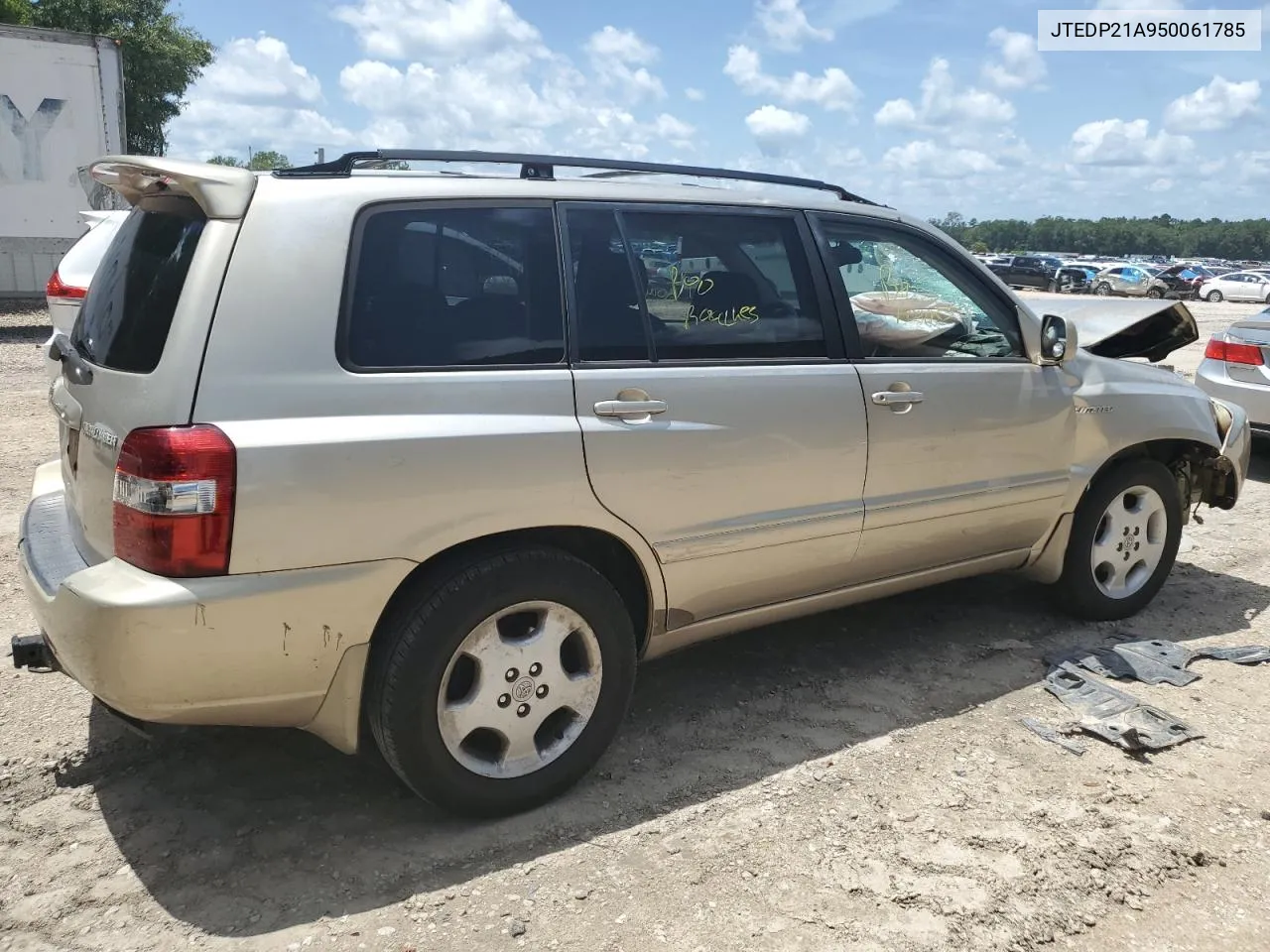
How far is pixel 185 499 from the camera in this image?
7.77ft

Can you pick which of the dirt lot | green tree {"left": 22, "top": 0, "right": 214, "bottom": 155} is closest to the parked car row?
green tree {"left": 22, "top": 0, "right": 214, "bottom": 155}

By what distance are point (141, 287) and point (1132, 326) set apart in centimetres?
416

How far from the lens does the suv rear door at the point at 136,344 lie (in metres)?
2.47

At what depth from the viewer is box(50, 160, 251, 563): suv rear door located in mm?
2473

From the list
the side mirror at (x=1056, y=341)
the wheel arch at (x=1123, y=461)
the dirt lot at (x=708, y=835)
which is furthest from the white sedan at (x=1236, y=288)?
the dirt lot at (x=708, y=835)

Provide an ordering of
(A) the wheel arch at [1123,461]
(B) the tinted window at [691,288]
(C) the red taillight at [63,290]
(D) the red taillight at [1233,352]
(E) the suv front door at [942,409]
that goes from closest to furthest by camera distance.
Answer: (B) the tinted window at [691,288], (E) the suv front door at [942,409], (A) the wheel arch at [1123,461], (C) the red taillight at [63,290], (D) the red taillight at [1233,352]

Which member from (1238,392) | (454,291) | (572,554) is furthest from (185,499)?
(1238,392)

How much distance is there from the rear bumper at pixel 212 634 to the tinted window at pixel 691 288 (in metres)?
0.98

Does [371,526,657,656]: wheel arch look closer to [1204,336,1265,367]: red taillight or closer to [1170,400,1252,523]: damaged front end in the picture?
[1170,400,1252,523]: damaged front end

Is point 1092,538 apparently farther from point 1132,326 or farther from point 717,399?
point 717,399

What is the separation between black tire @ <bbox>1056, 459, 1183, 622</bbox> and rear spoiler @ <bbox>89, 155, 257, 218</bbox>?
11.4 ft

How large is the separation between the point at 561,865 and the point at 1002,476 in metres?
2.26

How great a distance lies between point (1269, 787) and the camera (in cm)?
327

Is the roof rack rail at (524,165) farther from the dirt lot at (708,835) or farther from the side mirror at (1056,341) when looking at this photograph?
the dirt lot at (708,835)
